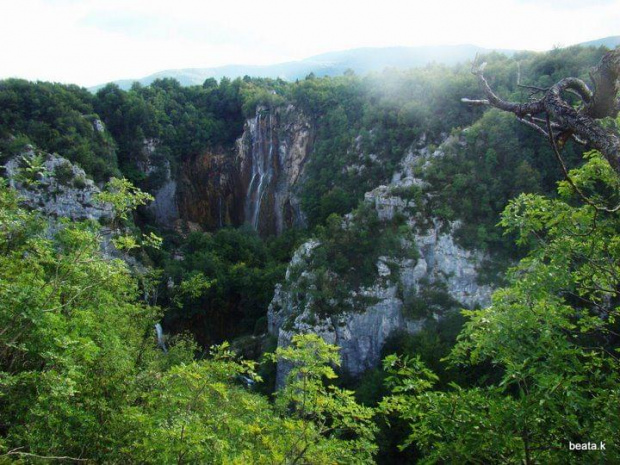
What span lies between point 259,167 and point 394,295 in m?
30.5

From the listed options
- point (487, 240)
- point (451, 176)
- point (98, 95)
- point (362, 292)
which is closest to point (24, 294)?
point (362, 292)

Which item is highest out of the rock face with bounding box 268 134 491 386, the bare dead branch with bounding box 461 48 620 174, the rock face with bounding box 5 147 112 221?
the bare dead branch with bounding box 461 48 620 174

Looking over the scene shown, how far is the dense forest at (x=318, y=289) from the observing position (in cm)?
523

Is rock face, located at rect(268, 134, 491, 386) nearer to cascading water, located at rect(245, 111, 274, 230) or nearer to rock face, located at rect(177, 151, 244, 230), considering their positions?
cascading water, located at rect(245, 111, 274, 230)

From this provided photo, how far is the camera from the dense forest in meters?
5.23

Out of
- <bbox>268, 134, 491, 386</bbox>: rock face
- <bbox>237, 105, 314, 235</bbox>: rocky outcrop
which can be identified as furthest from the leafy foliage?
<bbox>237, 105, 314, 235</bbox>: rocky outcrop

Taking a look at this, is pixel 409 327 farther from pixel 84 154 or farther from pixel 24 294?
pixel 84 154

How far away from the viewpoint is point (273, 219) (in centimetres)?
4684

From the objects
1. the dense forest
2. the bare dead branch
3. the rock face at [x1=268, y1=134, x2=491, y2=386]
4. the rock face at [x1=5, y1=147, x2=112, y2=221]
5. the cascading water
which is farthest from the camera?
the cascading water

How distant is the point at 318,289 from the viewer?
22.2 m

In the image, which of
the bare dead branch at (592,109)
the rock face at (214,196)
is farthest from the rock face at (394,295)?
the rock face at (214,196)

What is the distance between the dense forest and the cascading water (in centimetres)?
202

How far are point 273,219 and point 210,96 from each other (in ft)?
74.9

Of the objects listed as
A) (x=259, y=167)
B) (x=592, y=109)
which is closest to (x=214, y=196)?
(x=259, y=167)
